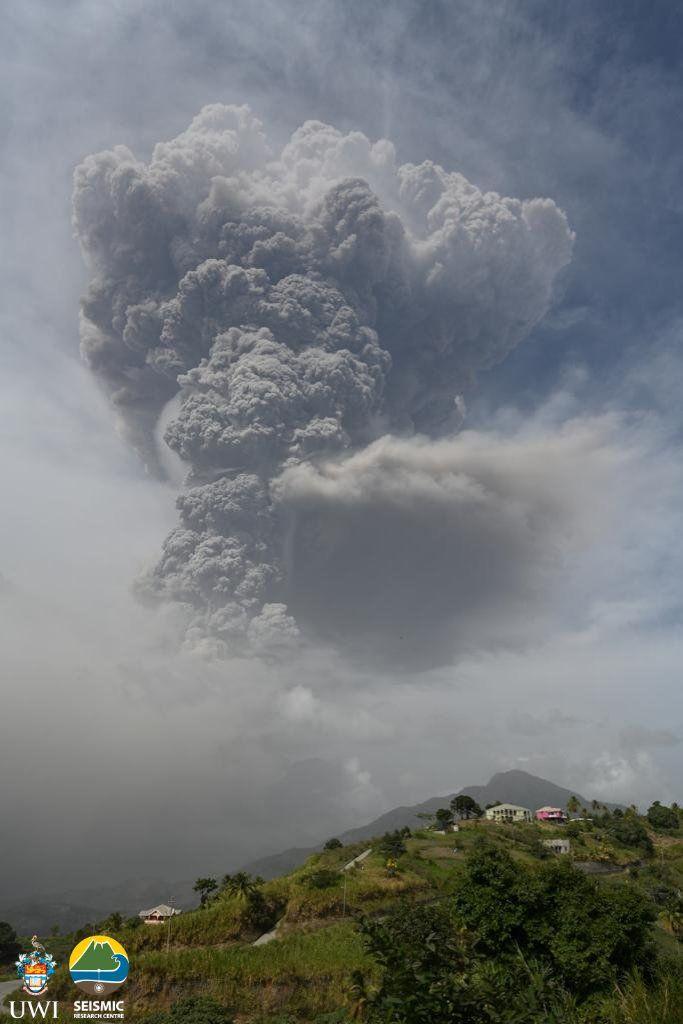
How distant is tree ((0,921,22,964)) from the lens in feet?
170

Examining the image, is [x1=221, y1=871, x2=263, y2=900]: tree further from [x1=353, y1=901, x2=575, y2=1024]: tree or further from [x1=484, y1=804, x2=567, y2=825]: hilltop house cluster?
[x1=484, y1=804, x2=567, y2=825]: hilltop house cluster

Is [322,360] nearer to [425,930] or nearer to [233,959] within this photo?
[233,959]

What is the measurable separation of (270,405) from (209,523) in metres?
21.8

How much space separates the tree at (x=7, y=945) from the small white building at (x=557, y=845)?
50.3 m

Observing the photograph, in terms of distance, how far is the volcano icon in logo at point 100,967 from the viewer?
800 inches

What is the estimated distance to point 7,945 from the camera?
52.6 metres

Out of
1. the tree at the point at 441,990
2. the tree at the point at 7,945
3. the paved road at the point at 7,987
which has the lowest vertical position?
the tree at the point at 7,945

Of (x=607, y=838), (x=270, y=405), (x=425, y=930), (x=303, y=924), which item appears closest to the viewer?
(x=425, y=930)

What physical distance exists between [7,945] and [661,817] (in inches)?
3071

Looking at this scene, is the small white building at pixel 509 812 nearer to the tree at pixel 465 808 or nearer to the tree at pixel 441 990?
the tree at pixel 465 808

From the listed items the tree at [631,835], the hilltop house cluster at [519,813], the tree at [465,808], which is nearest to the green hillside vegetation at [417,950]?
the tree at [631,835]

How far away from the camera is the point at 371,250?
10769cm

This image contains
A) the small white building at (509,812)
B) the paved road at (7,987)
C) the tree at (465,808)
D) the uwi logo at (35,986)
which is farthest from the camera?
the small white building at (509,812)

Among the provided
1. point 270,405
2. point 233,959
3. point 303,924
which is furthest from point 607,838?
point 270,405
